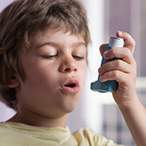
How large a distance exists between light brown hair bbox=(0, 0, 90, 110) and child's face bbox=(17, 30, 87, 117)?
0.10ft

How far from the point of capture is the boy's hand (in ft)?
1.72

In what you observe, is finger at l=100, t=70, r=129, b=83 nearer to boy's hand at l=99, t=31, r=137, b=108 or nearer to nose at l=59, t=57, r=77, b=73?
boy's hand at l=99, t=31, r=137, b=108

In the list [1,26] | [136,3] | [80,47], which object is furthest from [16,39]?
[136,3]

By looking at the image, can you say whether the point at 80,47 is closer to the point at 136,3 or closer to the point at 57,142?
the point at 57,142

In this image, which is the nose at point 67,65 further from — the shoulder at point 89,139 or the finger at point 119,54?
the shoulder at point 89,139

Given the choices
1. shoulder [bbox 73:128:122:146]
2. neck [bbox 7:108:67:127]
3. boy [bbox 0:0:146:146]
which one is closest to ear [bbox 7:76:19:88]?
boy [bbox 0:0:146:146]

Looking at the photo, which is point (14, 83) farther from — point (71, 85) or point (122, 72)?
point (122, 72)

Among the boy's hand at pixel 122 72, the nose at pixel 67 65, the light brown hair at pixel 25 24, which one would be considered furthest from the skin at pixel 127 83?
the light brown hair at pixel 25 24

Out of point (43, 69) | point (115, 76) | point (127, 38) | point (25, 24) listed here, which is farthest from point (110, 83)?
point (25, 24)

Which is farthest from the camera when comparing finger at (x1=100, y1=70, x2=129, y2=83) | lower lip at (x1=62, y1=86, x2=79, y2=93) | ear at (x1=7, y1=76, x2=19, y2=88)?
ear at (x1=7, y1=76, x2=19, y2=88)

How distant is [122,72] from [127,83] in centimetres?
3

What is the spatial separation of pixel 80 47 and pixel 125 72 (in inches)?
9.6

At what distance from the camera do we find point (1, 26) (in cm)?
81

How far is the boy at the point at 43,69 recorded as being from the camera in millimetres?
671
